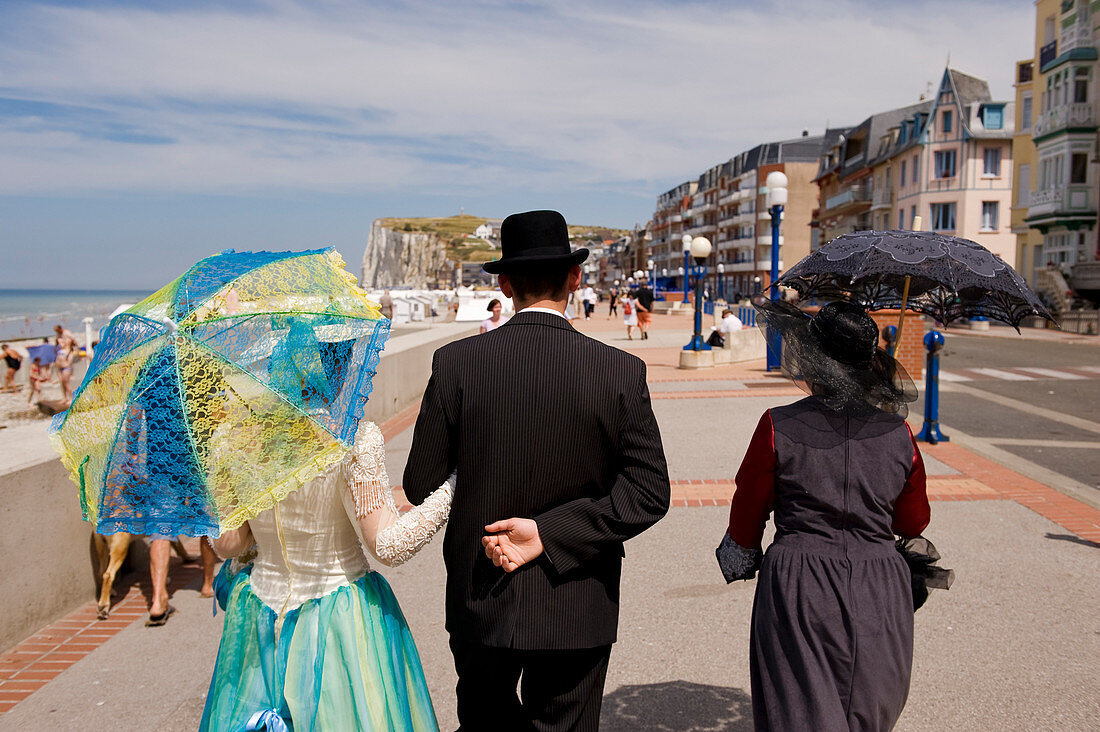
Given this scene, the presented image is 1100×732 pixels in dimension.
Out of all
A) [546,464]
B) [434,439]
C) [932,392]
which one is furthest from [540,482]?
[932,392]

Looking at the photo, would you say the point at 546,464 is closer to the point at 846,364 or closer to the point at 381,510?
the point at 381,510

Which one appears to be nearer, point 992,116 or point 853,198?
point 992,116

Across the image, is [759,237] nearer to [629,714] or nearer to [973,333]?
[973,333]

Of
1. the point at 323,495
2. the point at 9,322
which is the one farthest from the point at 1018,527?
the point at 9,322

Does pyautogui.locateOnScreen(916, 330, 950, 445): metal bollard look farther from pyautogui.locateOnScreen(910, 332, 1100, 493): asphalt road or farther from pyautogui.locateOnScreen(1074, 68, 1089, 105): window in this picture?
pyautogui.locateOnScreen(1074, 68, 1089, 105): window

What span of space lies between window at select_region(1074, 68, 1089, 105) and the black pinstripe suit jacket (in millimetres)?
42211

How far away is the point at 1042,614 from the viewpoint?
4531 mm

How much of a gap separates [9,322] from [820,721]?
77.2 m

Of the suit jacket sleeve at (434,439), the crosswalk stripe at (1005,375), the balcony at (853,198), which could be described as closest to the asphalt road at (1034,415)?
the crosswalk stripe at (1005,375)

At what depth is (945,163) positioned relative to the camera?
4694cm

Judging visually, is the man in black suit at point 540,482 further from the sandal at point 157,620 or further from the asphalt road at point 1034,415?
the asphalt road at point 1034,415

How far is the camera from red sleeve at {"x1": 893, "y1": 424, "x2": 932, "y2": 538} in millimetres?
2520

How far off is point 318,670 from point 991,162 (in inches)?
2025

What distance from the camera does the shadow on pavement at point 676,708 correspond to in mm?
→ 3439
